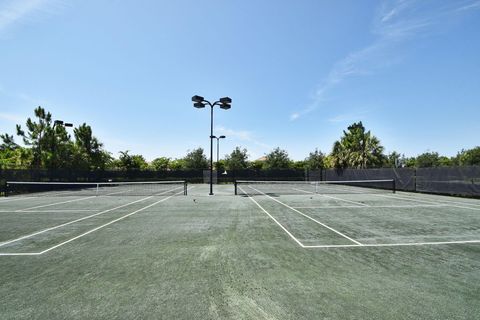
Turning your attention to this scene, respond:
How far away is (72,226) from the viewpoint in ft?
31.1

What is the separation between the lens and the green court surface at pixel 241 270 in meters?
3.74

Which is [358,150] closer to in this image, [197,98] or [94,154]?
[197,98]

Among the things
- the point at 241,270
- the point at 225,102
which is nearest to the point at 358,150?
the point at 225,102

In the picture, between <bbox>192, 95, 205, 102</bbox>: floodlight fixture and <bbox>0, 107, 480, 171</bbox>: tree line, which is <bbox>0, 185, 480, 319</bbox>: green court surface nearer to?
<bbox>192, 95, 205, 102</bbox>: floodlight fixture

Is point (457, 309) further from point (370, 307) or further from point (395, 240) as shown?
point (395, 240)

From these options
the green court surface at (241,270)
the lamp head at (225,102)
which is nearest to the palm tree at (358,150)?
the lamp head at (225,102)

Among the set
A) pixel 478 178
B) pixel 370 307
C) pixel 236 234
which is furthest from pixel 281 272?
pixel 478 178

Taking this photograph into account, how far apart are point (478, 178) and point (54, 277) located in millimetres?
24436

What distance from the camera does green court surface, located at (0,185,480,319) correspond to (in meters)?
3.74

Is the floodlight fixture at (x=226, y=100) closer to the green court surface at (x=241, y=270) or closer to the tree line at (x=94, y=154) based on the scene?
the green court surface at (x=241, y=270)

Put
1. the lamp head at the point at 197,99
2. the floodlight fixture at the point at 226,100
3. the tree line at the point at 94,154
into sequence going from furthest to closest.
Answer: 1. the tree line at the point at 94,154
2. the floodlight fixture at the point at 226,100
3. the lamp head at the point at 197,99

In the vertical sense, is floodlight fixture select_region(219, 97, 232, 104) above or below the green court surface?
above

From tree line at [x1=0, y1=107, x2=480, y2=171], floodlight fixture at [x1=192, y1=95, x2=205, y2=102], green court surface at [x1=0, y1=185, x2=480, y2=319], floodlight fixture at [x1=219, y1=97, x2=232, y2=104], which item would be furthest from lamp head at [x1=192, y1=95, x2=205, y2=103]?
tree line at [x1=0, y1=107, x2=480, y2=171]

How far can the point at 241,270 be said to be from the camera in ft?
17.0
